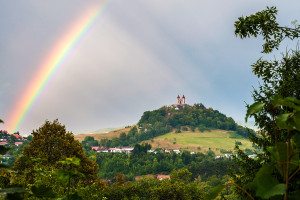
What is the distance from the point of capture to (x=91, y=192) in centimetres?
3388

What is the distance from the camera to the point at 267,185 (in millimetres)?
1493

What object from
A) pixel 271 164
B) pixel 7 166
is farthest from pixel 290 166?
pixel 7 166

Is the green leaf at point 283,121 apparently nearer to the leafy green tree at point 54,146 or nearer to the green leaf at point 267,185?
the green leaf at point 267,185

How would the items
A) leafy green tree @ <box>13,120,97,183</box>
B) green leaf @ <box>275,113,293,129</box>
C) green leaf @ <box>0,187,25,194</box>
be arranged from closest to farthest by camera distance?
green leaf @ <box>275,113,293,129</box>
green leaf @ <box>0,187,25,194</box>
leafy green tree @ <box>13,120,97,183</box>

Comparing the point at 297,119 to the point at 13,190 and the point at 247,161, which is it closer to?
the point at 13,190

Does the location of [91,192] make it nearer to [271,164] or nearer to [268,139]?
[268,139]

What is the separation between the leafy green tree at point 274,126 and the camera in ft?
4.93

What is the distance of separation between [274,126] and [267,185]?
0.50 m

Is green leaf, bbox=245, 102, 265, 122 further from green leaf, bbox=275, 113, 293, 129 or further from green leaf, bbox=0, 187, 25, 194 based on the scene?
green leaf, bbox=0, 187, 25, 194

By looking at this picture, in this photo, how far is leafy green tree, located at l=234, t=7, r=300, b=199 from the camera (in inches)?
59.1

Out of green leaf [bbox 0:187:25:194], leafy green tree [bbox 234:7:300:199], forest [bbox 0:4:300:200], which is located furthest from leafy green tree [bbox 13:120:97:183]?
green leaf [bbox 0:187:25:194]

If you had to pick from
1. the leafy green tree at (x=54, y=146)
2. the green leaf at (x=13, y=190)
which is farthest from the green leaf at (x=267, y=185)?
the leafy green tree at (x=54, y=146)

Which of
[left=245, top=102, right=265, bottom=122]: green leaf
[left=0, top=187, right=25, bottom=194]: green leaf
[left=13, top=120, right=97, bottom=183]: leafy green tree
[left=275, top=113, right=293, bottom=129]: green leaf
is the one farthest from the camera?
[left=13, top=120, right=97, bottom=183]: leafy green tree

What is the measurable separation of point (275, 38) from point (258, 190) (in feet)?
50.6
